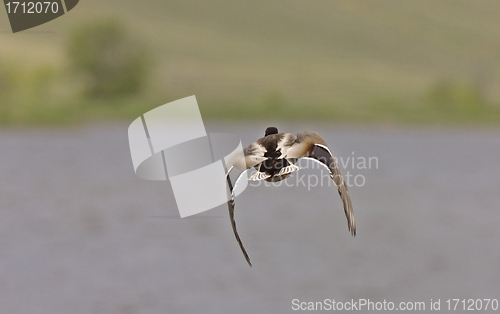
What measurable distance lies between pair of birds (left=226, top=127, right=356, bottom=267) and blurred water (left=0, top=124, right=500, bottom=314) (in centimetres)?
1767

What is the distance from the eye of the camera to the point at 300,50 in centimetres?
16900

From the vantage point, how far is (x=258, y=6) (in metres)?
180

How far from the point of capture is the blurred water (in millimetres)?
34562

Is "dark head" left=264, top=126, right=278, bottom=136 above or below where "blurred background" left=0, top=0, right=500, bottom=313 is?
above

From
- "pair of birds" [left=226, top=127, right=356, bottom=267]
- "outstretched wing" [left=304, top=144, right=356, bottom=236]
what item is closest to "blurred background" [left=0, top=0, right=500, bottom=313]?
"pair of birds" [left=226, top=127, right=356, bottom=267]

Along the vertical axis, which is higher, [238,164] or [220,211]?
[238,164]

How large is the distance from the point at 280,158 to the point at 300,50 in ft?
549

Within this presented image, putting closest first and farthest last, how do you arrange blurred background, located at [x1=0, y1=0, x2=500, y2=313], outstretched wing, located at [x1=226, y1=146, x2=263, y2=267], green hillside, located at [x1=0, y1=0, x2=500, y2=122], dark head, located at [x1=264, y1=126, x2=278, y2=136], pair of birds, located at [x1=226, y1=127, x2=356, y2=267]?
pair of birds, located at [x1=226, y1=127, x2=356, y2=267], outstretched wing, located at [x1=226, y1=146, x2=263, y2=267], dark head, located at [x1=264, y1=126, x2=278, y2=136], blurred background, located at [x1=0, y1=0, x2=500, y2=313], green hillside, located at [x1=0, y1=0, x2=500, y2=122]

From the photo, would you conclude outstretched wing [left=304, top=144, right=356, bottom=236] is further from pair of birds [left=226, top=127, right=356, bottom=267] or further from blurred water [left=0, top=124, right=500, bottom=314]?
blurred water [left=0, top=124, right=500, bottom=314]

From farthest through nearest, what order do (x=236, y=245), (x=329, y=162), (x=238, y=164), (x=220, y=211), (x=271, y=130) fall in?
(x=220, y=211)
(x=236, y=245)
(x=329, y=162)
(x=271, y=130)
(x=238, y=164)

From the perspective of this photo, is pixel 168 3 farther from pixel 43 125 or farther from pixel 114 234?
pixel 114 234

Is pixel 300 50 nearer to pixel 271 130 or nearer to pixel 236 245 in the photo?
pixel 236 245

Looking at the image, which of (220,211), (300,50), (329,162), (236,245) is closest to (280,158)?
(329,162)

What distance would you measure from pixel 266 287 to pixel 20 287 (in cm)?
1490
